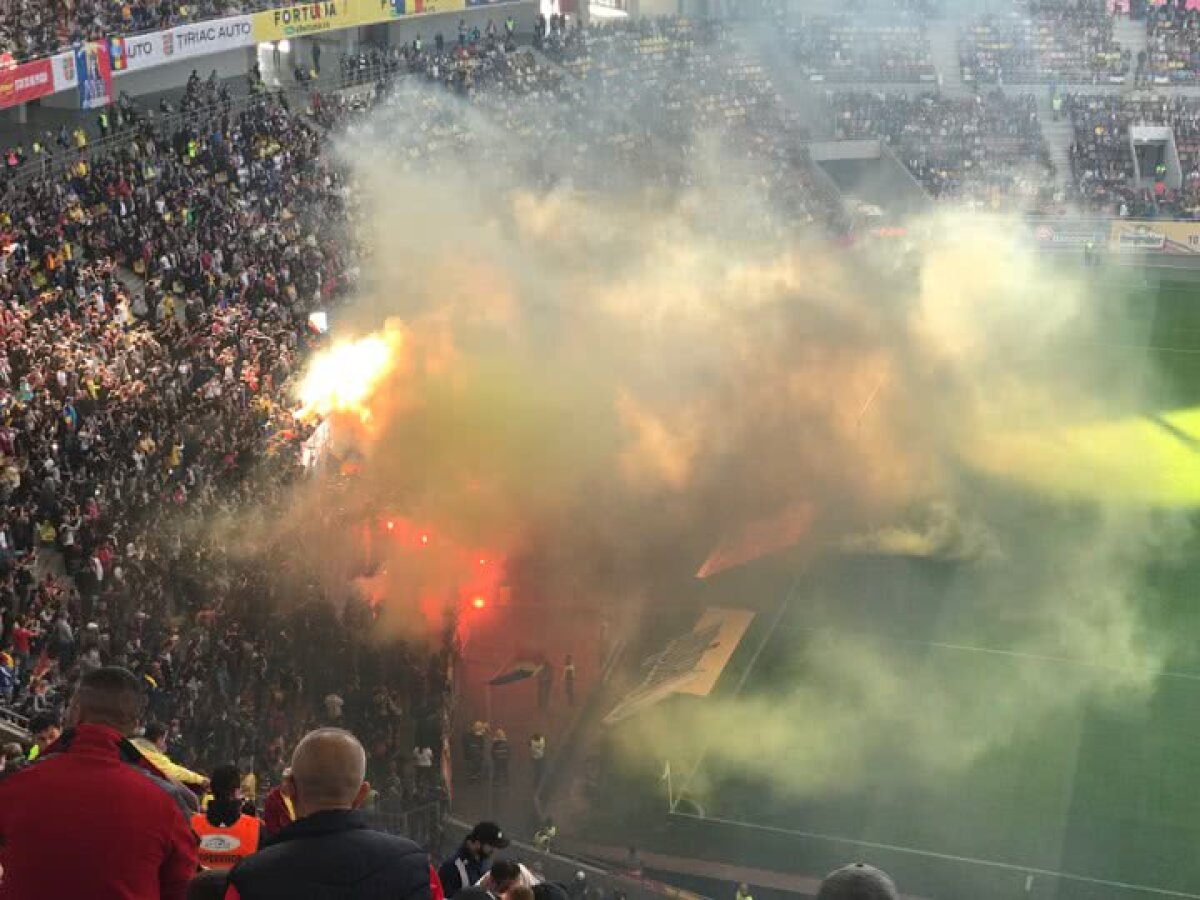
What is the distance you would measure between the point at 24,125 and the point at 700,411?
12723mm

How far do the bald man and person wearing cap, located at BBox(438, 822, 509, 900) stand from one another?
2.81m

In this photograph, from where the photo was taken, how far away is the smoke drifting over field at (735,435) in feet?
66.1

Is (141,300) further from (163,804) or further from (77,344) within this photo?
(163,804)

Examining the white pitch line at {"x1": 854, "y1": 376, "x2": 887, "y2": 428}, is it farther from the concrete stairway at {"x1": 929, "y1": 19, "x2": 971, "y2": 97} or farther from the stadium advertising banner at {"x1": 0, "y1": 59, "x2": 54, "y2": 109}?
the concrete stairway at {"x1": 929, "y1": 19, "x2": 971, "y2": 97}

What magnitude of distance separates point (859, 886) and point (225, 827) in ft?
8.41

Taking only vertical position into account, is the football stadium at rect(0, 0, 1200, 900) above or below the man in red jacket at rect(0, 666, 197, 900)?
below

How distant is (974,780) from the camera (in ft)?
59.9

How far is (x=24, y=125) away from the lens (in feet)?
93.8

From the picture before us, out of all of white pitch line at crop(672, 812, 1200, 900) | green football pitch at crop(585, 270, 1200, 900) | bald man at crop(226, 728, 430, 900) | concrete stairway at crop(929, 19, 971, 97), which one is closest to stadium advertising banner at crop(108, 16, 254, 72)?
green football pitch at crop(585, 270, 1200, 900)

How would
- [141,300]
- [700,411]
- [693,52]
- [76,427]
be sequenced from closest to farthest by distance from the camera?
[76,427] → [141,300] → [700,411] → [693,52]

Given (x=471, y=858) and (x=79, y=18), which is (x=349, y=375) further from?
(x=471, y=858)

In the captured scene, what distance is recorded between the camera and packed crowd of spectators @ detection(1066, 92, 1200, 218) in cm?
4709

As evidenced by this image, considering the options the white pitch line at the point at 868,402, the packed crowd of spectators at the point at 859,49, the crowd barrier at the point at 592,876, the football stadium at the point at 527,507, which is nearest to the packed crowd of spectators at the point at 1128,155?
the packed crowd of spectators at the point at 859,49

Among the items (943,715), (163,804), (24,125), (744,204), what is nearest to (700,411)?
(943,715)
